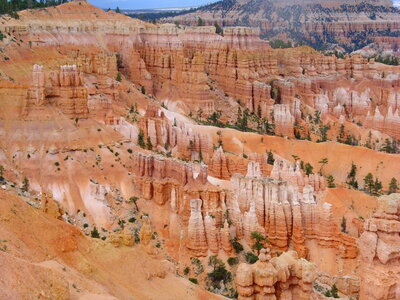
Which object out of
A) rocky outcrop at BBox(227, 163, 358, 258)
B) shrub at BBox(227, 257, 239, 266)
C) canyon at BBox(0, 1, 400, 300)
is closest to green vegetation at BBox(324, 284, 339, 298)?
canyon at BBox(0, 1, 400, 300)

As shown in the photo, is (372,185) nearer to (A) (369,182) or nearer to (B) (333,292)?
(A) (369,182)

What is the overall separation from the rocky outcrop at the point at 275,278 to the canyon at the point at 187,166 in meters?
0.06

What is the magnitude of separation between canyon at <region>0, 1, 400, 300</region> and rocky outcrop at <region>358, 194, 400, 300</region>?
0.26ft

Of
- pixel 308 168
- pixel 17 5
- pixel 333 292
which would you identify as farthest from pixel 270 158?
pixel 17 5

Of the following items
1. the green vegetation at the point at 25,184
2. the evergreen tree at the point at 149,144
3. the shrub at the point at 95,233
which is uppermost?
the green vegetation at the point at 25,184

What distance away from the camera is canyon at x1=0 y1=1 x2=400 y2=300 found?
23922 mm

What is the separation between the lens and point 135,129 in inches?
2147

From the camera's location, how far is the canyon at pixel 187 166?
78.5 feet

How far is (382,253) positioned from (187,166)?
17573 millimetres

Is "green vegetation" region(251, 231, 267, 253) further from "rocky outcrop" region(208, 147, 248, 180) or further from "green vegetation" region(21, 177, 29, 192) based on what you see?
"green vegetation" region(21, 177, 29, 192)

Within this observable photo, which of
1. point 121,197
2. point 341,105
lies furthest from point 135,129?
point 341,105

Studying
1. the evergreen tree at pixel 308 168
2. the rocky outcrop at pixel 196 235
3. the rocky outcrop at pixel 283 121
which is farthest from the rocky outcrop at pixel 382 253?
the rocky outcrop at pixel 283 121

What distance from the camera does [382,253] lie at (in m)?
25.3

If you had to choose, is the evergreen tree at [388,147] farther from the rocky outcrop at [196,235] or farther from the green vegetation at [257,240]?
the rocky outcrop at [196,235]
